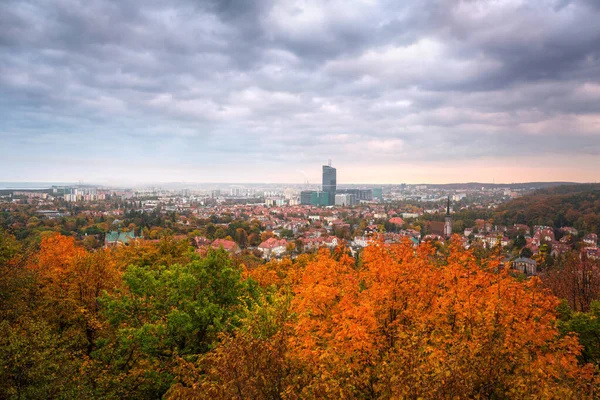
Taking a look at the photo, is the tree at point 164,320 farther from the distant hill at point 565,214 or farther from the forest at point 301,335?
the distant hill at point 565,214

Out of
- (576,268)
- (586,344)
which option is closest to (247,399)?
(586,344)

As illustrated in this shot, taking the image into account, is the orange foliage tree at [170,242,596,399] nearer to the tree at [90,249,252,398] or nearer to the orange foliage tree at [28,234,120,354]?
the tree at [90,249,252,398]

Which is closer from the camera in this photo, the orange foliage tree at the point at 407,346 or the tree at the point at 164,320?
the orange foliage tree at the point at 407,346

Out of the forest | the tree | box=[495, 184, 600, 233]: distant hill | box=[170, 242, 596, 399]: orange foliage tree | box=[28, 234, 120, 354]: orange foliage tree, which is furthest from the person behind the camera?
box=[495, 184, 600, 233]: distant hill

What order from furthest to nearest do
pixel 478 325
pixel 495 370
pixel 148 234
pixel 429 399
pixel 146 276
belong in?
pixel 148 234 → pixel 146 276 → pixel 478 325 → pixel 495 370 → pixel 429 399

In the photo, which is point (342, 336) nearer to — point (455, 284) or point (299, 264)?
point (455, 284)

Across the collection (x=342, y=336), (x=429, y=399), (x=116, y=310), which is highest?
(x=429, y=399)

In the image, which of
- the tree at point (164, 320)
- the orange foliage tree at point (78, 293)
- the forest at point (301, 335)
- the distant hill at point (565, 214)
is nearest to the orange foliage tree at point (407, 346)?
the forest at point (301, 335)

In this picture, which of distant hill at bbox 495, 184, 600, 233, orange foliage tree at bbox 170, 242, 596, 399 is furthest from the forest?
distant hill at bbox 495, 184, 600, 233
